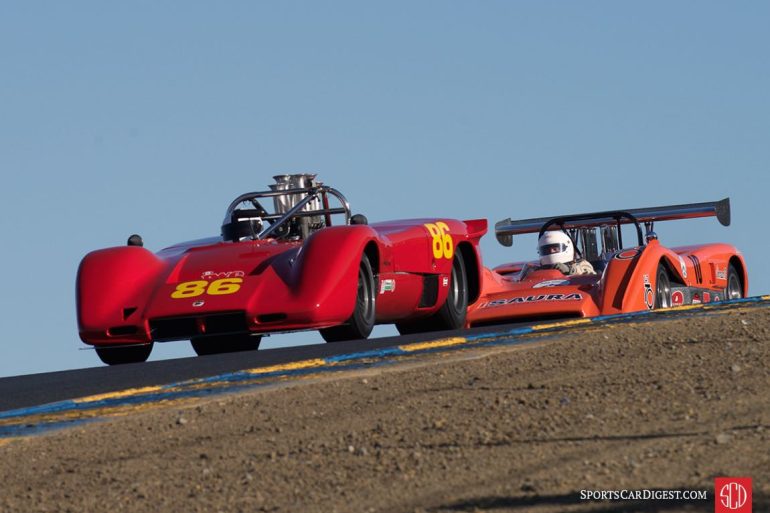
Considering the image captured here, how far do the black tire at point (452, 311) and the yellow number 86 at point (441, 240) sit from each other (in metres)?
0.35

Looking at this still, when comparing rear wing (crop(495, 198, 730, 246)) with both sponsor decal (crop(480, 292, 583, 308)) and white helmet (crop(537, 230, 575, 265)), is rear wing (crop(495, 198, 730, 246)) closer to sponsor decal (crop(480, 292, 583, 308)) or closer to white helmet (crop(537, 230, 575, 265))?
white helmet (crop(537, 230, 575, 265))

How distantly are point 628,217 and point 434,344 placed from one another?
779 cm

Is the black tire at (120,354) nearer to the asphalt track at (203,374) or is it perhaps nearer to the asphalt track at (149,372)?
the asphalt track at (149,372)

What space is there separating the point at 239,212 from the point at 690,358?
6.94 meters

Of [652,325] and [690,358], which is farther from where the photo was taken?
[652,325]

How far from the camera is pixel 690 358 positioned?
8328 mm

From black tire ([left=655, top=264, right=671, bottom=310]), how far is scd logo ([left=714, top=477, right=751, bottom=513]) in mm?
11292

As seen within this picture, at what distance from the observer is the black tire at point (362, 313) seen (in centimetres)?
1307

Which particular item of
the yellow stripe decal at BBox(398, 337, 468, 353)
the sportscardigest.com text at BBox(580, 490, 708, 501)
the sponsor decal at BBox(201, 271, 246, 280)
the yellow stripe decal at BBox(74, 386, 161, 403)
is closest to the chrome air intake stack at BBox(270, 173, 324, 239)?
the sponsor decal at BBox(201, 271, 246, 280)

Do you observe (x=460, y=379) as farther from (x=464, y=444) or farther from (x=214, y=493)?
(x=214, y=493)

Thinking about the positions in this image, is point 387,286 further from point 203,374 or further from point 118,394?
point 118,394

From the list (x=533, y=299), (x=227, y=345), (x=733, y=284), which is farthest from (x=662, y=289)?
(x=227, y=345)

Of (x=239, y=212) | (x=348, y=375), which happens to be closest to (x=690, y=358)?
(x=348, y=375)

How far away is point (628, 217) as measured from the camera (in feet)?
59.2
